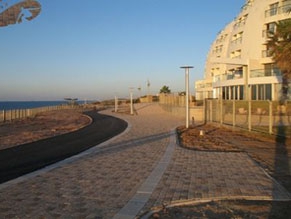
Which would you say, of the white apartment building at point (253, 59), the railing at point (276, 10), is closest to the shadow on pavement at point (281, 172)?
the white apartment building at point (253, 59)

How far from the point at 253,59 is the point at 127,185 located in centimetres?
3955

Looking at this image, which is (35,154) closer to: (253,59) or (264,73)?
(264,73)

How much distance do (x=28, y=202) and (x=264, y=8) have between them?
4396cm

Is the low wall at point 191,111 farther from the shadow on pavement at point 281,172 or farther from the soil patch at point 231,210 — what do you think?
the soil patch at point 231,210

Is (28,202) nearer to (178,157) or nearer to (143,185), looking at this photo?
(143,185)

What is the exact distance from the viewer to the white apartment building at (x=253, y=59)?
3625 cm

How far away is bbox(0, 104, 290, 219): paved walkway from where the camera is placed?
568 centimetres

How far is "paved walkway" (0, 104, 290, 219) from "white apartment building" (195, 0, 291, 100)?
25.9 metres

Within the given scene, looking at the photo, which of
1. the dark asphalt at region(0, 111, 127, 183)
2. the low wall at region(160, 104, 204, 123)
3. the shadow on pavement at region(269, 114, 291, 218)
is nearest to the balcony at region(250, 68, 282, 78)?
the low wall at region(160, 104, 204, 123)

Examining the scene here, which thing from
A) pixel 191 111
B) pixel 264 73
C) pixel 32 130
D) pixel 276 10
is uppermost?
pixel 276 10

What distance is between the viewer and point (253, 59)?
43.3 metres

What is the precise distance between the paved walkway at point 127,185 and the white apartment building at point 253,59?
25.9m

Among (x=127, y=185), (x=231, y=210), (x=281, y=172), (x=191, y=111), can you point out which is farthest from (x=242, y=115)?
(x=231, y=210)

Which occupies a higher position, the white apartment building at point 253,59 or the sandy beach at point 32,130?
the white apartment building at point 253,59
